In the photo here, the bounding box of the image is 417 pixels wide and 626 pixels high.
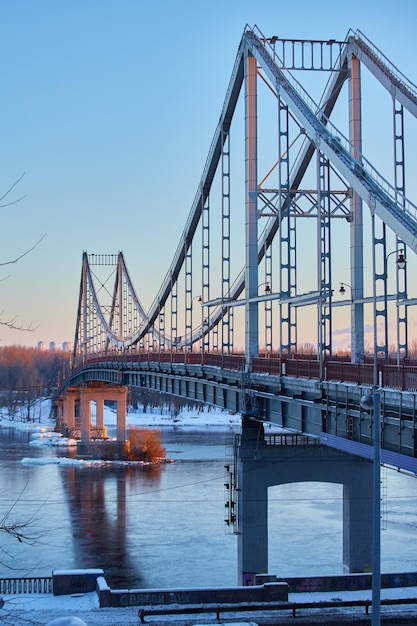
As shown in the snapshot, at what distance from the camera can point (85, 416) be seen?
297 ft

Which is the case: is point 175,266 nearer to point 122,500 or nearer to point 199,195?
point 199,195

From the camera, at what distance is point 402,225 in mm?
19281

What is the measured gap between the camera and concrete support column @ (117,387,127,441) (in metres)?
83.6

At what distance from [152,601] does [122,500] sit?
1107 inches

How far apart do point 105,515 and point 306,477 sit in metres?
18.3

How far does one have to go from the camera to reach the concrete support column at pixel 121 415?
3291 inches

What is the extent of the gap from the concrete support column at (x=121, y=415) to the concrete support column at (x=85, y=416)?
353 cm

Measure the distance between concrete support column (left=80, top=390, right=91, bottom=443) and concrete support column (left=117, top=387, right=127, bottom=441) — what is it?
11.6 ft

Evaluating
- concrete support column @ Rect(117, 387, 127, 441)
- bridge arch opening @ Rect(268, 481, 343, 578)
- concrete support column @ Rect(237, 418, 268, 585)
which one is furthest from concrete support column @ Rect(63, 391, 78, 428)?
concrete support column @ Rect(237, 418, 268, 585)

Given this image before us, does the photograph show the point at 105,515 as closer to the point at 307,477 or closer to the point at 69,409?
the point at 307,477

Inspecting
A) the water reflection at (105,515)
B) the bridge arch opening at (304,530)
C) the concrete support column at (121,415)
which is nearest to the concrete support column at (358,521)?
the bridge arch opening at (304,530)

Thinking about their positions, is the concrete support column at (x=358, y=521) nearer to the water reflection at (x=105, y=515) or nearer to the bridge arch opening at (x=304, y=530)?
the bridge arch opening at (x=304, y=530)

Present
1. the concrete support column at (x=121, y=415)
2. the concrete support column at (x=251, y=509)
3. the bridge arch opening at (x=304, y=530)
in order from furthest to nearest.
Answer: the concrete support column at (x=121, y=415) < the bridge arch opening at (x=304, y=530) < the concrete support column at (x=251, y=509)

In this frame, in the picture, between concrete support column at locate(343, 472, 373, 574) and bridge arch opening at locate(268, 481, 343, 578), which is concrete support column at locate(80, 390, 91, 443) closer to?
bridge arch opening at locate(268, 481, 343, 578)
